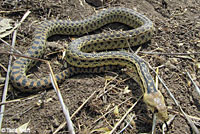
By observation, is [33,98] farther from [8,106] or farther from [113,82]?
[113,82]

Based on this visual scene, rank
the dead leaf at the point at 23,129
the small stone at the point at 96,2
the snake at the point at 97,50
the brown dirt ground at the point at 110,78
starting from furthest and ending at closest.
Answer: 1. the small stone at the point at 96,2
2. the snake at the point at 97,50
3. the brown dirt ground at the point at 110,78
4. the dead leaf at the point at 23,129

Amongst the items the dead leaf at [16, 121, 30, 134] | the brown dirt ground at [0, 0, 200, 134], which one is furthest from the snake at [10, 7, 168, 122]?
the dead leaf at [16, 121, 30, 134]

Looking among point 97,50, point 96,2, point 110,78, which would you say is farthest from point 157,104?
Answer: point 96,2

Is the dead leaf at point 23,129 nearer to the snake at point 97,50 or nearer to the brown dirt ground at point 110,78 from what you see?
the brown dirt ground at point 110,78

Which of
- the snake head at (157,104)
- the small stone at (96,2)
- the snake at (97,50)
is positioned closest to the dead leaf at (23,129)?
the snake at (97,50)

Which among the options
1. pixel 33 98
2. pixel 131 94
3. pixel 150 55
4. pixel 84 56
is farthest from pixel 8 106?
pixel 150 55

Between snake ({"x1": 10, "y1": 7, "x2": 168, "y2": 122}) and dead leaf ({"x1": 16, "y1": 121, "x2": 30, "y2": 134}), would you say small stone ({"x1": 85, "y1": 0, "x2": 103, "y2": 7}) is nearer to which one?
snake ({"x1": 10, "y1": 7, "x2": 168, "y2": 122})

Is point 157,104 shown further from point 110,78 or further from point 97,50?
point 97,50

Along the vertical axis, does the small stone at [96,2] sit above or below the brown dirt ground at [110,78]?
above

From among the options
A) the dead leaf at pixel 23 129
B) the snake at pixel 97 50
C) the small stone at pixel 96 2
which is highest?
the small stone at pixel 96 2
